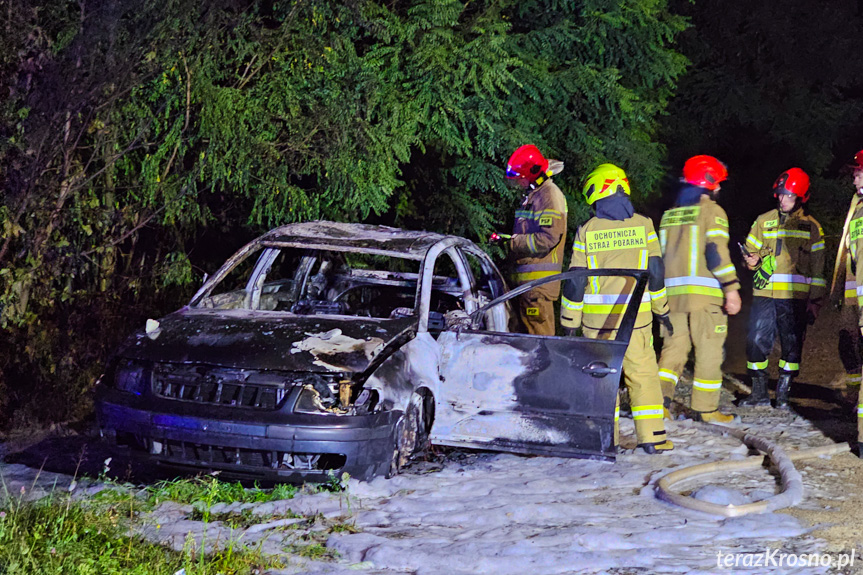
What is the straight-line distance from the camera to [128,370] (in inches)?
225

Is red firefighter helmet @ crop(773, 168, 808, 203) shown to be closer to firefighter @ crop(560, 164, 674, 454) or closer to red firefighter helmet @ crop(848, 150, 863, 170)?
red firefighter helmet @ crop(848, 150, 863, 170)

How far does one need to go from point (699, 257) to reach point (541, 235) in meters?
1.31

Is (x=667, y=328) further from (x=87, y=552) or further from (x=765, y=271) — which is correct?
(x=87, y=552)

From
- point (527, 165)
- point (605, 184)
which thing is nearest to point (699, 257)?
point (605, 184)

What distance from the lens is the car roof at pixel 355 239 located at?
259 inches

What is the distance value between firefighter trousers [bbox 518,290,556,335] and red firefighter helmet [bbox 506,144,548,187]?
1002 mm

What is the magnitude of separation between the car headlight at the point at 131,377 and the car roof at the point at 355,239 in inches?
55.8

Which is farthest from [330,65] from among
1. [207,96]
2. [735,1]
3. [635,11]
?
[735,1]

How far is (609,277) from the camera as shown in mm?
6738

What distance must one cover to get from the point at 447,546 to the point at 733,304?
381 cm

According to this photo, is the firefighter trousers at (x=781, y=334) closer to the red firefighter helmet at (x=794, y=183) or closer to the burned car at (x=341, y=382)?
the red firefighter helmet at (x=794, y=183)

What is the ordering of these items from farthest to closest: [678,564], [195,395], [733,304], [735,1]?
1. [735,1]
2. [733,304]
3. [195,395]
4. [678,564]

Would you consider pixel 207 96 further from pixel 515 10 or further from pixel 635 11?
pixel 635 11

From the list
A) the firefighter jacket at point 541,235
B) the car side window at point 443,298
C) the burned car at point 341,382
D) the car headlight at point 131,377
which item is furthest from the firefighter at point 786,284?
the car headlight at point 131,377
